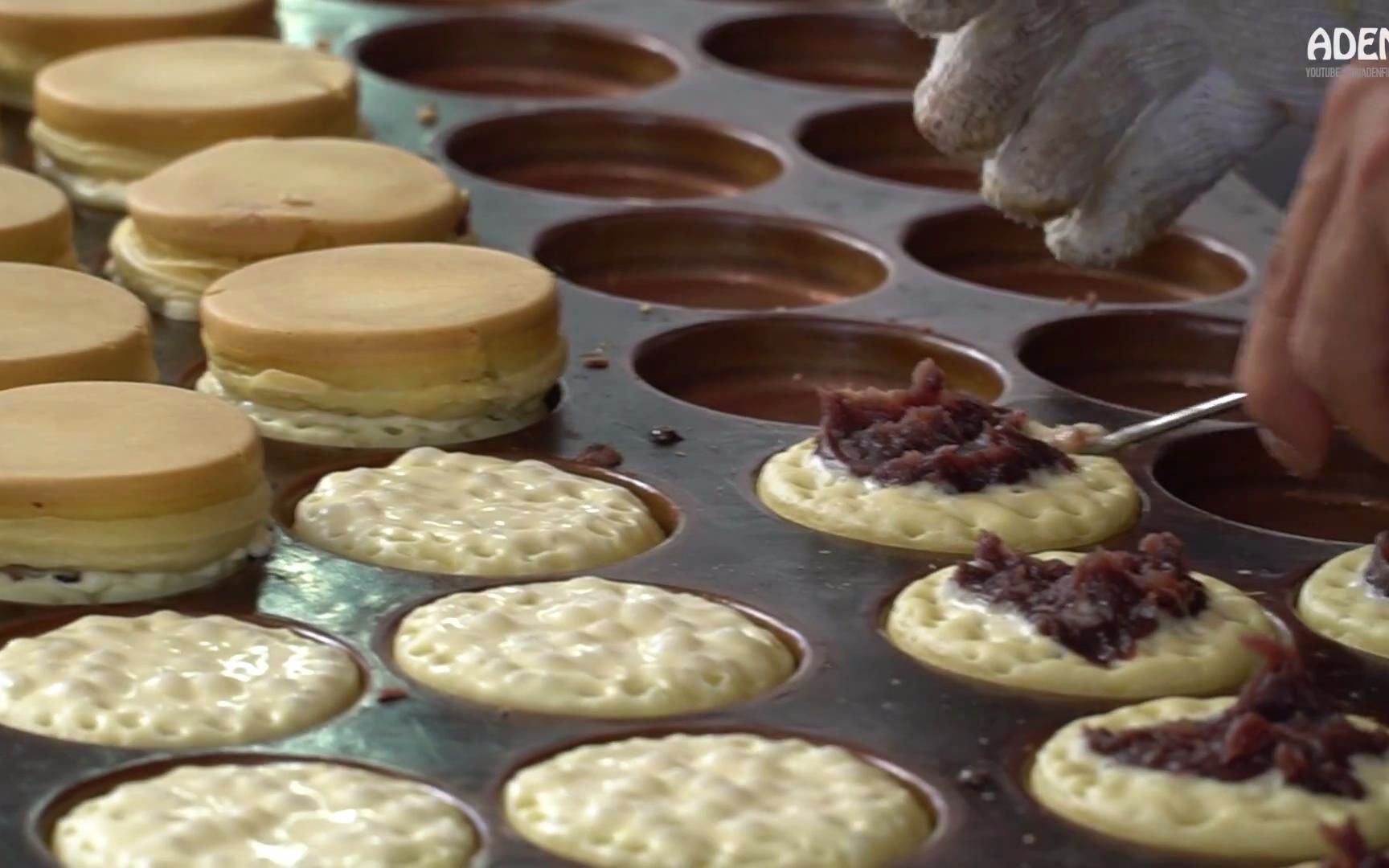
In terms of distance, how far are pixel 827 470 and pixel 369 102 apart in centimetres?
198

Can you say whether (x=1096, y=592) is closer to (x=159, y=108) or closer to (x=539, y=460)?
(x=539, y=460)

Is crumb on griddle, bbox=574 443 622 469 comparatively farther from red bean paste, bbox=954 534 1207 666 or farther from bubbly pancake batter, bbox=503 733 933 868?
bubbly pancake batter, bbox=503 733 933 868

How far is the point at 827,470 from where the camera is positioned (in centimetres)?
299

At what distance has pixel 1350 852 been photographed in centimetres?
204

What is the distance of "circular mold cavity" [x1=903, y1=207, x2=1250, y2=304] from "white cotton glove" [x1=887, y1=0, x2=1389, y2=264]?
79cm

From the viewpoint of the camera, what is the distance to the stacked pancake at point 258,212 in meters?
3.56

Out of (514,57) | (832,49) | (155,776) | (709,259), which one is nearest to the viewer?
(155,776)

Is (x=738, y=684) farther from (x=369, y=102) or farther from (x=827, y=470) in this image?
(x=369, y=102)

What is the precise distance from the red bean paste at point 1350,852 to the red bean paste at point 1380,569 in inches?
27.4

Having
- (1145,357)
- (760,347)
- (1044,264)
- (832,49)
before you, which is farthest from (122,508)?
(832,49)

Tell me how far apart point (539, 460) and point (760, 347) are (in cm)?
67

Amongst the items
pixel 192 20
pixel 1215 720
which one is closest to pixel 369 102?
pixel 192 20

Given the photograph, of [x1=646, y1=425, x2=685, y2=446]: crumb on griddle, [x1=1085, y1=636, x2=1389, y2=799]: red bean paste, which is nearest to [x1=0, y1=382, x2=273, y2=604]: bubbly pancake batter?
[x1=646, y1=425, x2=685, y2=446]: crumb on griddle

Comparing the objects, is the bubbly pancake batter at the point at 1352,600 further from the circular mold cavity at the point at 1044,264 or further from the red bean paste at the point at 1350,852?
the circular mold cavity at the point at 1044,264
